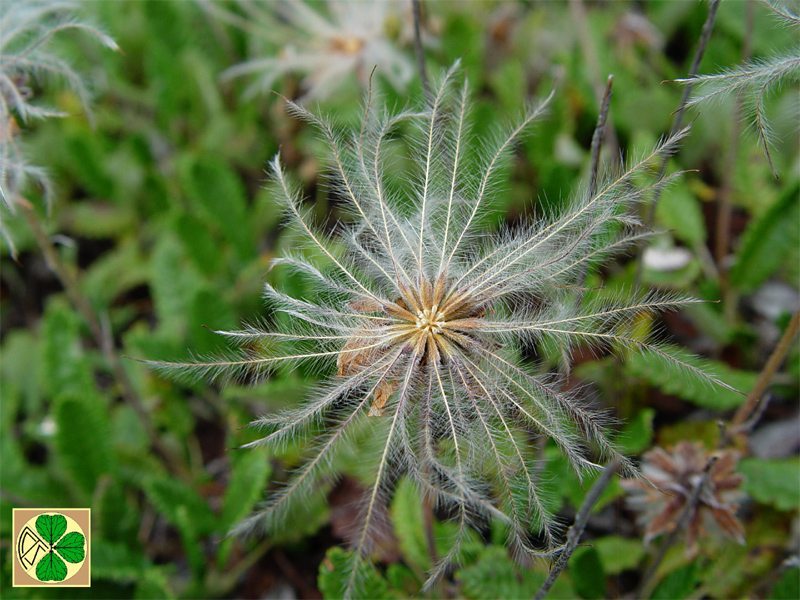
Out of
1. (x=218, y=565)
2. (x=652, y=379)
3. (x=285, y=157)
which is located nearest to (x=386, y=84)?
(x=285, y=157)

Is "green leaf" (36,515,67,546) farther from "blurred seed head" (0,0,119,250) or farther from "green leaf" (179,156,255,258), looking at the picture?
"green leaf" (179,156,255,258)

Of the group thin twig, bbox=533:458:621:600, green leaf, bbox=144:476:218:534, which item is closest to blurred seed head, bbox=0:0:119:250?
green leaf, bbox=144:476:218:534

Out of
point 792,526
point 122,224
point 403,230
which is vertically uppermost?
point 403,230

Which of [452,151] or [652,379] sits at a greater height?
[452,151]

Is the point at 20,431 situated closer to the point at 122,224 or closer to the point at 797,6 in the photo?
the point at 122,224

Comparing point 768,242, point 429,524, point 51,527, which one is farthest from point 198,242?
point 768,242
